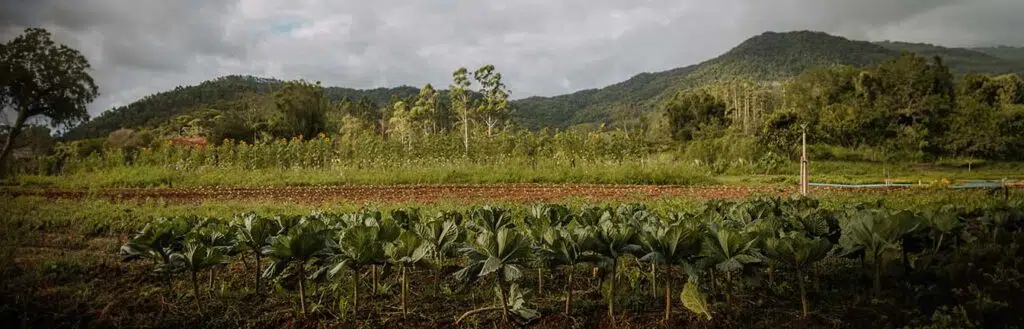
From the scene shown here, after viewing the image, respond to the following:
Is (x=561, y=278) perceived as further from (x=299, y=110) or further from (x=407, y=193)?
(x=299, y=110)

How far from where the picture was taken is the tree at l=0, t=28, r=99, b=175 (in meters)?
2.94

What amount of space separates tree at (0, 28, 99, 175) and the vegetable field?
67cm

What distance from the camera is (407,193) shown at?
12.1 m

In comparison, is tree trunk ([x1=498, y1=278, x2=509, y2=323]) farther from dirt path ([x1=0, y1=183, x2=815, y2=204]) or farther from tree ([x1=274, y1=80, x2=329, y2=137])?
tree ([x1=274, y1=80, x2=329, y2=137])

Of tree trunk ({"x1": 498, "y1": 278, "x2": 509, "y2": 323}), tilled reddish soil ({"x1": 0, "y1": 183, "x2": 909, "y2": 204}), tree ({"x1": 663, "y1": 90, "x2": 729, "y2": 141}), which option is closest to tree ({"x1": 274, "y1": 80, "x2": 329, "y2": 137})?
tilled reddish soil ({"x1": 0, "y1": 183, "x2": 909, "y2": 204})

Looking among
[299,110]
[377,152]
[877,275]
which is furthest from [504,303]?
[299,110]

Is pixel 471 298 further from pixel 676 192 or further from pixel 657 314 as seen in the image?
pixel 676 192

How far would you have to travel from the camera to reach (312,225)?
9.78 feet

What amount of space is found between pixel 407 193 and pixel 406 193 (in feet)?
0.10

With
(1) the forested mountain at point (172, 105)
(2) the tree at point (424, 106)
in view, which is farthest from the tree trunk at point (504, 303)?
(2) the tree at point (424, 106)

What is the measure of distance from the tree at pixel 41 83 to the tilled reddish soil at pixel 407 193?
7407 mm

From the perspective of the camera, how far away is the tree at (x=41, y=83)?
2943 mm

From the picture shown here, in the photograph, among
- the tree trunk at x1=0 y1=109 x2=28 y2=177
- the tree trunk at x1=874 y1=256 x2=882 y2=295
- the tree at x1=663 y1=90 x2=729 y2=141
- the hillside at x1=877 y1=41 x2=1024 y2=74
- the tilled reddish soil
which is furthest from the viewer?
the hillside at x1=877 y1=41 x2=1024 y2=74

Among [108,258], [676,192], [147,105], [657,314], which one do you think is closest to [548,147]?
[676,192]
